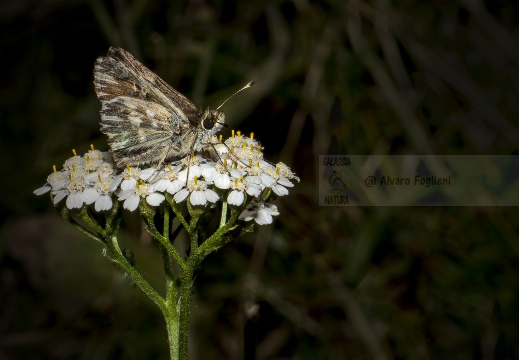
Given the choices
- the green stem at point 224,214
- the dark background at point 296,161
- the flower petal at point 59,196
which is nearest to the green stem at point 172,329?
the green stem at point 224,214

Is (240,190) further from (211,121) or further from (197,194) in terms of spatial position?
(211,121)

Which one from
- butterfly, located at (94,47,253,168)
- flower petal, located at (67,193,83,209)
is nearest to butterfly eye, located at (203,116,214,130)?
butterfly, located at (94,47,253,168)

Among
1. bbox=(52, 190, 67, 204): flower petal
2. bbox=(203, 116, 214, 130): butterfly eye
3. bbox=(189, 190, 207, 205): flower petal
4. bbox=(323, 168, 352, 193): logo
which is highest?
bbox=(323, 168, 352, 193): logo

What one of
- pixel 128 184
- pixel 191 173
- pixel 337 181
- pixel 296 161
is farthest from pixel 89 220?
pixel 296 161

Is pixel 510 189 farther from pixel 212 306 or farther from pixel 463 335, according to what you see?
pixel 212 306

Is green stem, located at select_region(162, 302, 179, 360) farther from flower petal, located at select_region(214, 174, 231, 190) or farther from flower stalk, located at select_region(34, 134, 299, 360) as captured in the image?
flower petal, located at select_region(214, 174, 231, 190)

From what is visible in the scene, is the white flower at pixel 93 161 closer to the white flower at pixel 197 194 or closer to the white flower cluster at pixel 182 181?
the white flower cluster at pixel 182 181
